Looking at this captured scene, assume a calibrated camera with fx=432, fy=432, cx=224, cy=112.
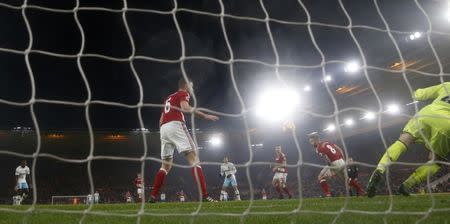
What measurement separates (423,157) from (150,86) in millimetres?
17127

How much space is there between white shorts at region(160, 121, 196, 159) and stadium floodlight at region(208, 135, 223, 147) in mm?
25080

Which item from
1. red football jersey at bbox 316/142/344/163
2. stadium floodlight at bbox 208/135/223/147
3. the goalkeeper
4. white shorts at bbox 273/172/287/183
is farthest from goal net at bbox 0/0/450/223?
the goalkeeper

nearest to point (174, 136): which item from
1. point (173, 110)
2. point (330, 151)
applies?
point (173, 110)

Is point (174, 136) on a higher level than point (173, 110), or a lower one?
lower

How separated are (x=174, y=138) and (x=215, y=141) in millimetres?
25598

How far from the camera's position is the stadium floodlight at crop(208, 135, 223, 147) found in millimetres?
32438

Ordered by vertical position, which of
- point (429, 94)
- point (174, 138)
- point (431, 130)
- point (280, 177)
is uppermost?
point (429, 94)

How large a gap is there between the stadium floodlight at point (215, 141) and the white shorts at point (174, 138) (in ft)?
82.3

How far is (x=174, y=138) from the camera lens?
23.5 ft

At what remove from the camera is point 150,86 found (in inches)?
974

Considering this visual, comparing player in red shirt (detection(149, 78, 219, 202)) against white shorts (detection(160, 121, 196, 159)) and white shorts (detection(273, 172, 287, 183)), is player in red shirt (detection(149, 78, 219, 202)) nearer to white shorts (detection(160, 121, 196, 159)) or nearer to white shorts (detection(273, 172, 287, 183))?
white shorts (detection(160, 121, 196, 159))

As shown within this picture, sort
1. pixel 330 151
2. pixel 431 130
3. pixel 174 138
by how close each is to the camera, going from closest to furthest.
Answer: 1. pixel 431 130
2. pixel 174 138
3. pixel 330 151

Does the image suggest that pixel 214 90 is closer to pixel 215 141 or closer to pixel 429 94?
pixel 215 141

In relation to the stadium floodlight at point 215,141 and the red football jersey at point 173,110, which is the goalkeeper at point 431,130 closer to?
the red football jersey at point 173,110
